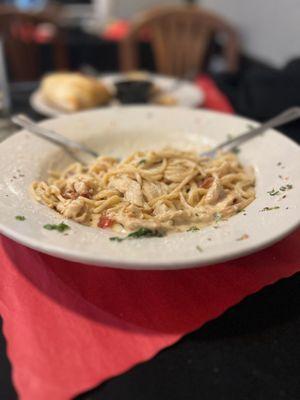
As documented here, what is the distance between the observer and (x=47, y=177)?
1.04 meters

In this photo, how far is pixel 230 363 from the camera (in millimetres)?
644

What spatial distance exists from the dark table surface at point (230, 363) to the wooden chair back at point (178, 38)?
201 cm

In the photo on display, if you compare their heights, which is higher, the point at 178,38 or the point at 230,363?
the point at 178,38

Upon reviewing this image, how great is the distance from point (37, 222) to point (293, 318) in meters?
0.50

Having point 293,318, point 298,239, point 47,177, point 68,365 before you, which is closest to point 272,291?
point 293,318

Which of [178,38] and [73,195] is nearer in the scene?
[73,195]

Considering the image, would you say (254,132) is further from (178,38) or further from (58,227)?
(178,38)

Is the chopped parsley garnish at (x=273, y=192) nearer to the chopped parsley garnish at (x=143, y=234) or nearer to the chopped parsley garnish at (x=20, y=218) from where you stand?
the chopped parsley garnish at (x=143, y=234)

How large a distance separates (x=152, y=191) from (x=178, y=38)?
1.82 meters

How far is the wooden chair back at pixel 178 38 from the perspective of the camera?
239 cm

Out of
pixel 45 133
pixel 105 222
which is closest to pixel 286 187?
pixel 105 222

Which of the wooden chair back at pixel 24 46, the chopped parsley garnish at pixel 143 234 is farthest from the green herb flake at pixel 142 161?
the wooden chair back at pixel 24 46

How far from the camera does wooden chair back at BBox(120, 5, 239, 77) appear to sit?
2395mm

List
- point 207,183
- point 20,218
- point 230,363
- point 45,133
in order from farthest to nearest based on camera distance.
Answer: point 45,133, point 207,183, point 20,218, point 230,363
